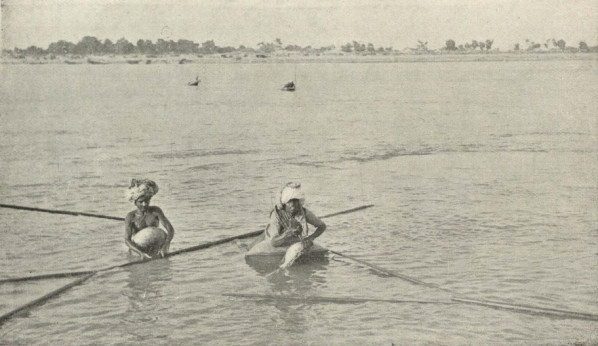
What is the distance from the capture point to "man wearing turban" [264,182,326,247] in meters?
9.59

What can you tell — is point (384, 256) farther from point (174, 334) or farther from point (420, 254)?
point (174, 334)

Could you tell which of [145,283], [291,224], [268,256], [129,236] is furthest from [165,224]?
[291,224]

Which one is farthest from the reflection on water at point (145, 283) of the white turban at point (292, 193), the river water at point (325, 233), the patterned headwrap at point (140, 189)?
the white turban at point (292, 193)

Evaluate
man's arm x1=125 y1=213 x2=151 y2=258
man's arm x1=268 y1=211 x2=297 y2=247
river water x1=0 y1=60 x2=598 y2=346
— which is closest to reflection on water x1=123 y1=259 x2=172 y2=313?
river water x1=0 y1=60 x2=598 y2=346

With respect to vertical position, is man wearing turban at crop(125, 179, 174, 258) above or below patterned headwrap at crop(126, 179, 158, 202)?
below

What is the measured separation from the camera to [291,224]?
32.0 feet

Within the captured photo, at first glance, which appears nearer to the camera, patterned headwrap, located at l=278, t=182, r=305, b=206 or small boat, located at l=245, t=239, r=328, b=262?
patterned headwrap, located at l=278, t=182, r=305, b=206

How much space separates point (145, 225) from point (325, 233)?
10.8ft

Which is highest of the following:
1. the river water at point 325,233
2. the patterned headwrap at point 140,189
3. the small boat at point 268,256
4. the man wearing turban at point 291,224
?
the patterned headwrap at point 140,189

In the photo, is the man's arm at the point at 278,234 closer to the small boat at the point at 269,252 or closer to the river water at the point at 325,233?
the small boat at the point at 269,252

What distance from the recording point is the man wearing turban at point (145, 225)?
391 inches

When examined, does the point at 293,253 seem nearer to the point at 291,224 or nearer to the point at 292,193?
the point at 291,224

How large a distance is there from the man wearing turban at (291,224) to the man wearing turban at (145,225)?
1.39 m

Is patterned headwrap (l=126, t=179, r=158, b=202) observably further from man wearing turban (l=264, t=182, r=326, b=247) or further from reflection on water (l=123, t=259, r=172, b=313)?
man wearing turban (l=264, t=182, r=326, b=247)
